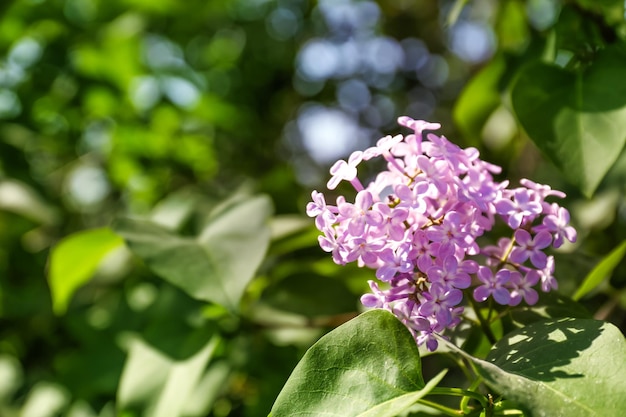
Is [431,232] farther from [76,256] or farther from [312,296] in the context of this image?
[76,256]

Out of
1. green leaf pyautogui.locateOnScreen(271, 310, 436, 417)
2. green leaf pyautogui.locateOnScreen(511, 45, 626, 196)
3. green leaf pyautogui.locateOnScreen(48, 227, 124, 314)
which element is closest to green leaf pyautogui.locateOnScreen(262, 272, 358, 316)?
green leaf pyautogui.locateOnScreen(48, 227, 124, 314)

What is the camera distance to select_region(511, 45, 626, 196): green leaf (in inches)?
32.6

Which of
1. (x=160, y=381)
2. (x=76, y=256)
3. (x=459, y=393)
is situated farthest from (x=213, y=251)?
(x=459, y=393)

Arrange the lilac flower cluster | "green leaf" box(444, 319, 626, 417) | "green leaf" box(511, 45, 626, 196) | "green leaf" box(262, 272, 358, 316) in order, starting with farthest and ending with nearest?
"green leaf" box(262, 272, 358, 316) → "green leaf" box(511, 45, 626, 196) → the lilac flower cluster → "green leaf" box(444, 319, 626, 417)

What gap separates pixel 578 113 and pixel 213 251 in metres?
0.49

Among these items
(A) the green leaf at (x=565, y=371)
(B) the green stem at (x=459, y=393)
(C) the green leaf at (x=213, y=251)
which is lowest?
(C) the green leaf at (x=213, y=251)

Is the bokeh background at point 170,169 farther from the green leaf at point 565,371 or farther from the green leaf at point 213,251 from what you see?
the green leaf at point 565,371

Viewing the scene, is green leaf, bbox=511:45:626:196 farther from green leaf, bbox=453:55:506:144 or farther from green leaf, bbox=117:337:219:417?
green leaf, bbox=117:337:219:417

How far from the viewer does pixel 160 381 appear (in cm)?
103

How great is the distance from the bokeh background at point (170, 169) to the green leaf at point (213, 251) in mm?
134

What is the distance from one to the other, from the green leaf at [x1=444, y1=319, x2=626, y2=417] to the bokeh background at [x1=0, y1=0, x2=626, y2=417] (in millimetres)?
335

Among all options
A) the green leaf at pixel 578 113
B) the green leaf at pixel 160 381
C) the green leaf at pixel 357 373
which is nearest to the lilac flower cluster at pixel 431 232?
the green leaf at pixel 357 373

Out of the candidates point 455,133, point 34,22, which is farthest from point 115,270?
point 455,133

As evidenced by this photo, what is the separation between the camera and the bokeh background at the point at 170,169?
1.17 m
